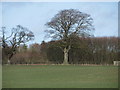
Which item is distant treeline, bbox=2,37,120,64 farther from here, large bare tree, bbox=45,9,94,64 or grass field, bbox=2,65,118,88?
grass field, bbox=2,65,118,88

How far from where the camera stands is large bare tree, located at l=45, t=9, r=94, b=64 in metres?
34.4

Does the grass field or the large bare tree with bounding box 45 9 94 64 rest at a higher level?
the large bare tree with bounding box 45 9 94 64

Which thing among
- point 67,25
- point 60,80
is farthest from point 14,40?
point 60,80

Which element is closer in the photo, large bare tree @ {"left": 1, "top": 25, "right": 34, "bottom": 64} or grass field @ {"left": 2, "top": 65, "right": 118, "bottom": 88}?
grass field @ {"left": 2, "top": 65, "right": 118, "bottom": 88}

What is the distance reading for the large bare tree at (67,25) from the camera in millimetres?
34406

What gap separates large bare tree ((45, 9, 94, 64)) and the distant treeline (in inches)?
35.7

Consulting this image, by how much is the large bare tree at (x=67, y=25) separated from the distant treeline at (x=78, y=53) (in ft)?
2.98

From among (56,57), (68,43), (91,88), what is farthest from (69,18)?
(91,88)

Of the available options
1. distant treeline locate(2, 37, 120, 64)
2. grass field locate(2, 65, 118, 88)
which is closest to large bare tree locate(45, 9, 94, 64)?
distant treeline locate(2, 37, 120, 64)

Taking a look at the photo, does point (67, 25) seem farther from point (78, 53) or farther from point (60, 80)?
point (60, 80)

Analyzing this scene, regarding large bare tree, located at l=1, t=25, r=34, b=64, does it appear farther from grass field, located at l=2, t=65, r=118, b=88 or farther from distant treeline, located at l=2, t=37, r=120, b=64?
grass field, located at l=2, t=65, r=118, b=88

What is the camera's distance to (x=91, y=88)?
8172 millimetres

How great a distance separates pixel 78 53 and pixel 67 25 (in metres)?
4.48

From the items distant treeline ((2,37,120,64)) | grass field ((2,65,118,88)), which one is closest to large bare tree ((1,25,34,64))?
distant treeline ((2,37,120,64))
